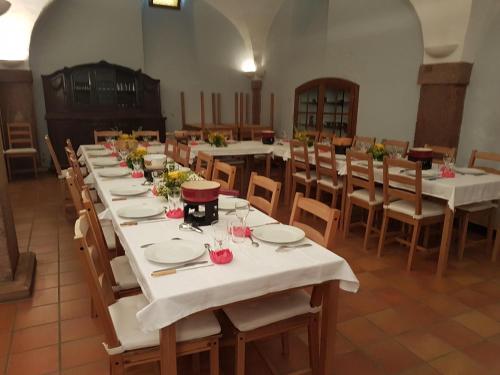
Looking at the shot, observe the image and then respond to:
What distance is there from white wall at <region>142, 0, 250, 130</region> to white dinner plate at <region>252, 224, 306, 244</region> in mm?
6918

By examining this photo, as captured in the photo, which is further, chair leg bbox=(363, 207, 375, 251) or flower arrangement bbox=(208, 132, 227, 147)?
flower arrangement bbox=(208, 132, 227, 147)

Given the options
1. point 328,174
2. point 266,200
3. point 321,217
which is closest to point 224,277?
point 321,217

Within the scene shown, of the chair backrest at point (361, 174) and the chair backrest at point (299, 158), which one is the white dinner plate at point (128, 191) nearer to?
the chair backrest at point (361, 174)

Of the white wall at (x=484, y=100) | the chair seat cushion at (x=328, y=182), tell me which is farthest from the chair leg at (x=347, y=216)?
the white wall at (x=484, y=100)

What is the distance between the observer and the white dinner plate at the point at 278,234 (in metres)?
1.95

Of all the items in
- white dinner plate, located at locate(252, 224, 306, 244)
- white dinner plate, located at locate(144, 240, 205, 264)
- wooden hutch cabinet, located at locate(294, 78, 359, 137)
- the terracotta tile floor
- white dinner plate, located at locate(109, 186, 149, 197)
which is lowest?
the terracotta tile floor

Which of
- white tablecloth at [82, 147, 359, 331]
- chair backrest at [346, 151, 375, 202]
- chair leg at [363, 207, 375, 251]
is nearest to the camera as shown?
white tablecloth at [82, 147, 359, 331]

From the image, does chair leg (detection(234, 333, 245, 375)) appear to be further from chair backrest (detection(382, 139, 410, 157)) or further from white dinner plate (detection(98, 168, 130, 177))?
chair backrest (detection(382, 139, 410, 157))

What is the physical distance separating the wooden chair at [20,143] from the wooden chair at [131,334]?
5903mm

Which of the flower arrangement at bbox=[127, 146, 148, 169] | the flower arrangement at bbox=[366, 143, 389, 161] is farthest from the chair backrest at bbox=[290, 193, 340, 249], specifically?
the flower arrangement at bbox=[366, 143, 389, 161]

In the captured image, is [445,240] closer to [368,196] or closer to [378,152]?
[368,196]

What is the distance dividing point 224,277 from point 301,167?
363cm

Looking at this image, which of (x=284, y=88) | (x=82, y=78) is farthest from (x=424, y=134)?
(x=82, y=78)

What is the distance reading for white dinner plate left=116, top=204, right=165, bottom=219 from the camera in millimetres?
2313
